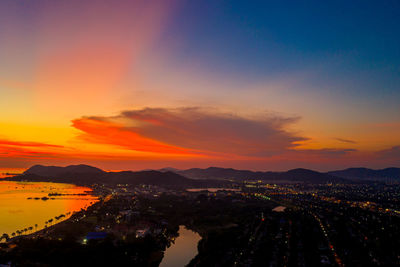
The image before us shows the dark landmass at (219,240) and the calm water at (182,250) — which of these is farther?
the calm water at (182,250)

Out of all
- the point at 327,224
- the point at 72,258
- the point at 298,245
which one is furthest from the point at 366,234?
the point at 72,258

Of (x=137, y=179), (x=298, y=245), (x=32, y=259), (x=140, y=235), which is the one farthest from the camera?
(x=137, y=179)

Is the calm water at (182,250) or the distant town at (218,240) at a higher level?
the distant town at (218,240)

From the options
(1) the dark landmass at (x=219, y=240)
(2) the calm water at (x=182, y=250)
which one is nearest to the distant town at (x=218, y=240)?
(1) the dark landmass at (x=219, y=240)

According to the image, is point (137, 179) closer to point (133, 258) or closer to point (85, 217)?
point (85, 217)

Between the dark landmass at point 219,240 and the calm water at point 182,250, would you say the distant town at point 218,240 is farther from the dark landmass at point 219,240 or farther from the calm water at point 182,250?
the calm water at point 182,250

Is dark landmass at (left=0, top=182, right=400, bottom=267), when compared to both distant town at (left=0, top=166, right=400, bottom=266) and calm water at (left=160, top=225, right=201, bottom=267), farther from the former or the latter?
calm water at (left=160, top=225, right=201, bottom=267)

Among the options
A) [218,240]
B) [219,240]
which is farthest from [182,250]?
[219,240]

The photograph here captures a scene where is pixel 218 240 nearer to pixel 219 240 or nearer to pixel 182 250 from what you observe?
pixel 219 240
